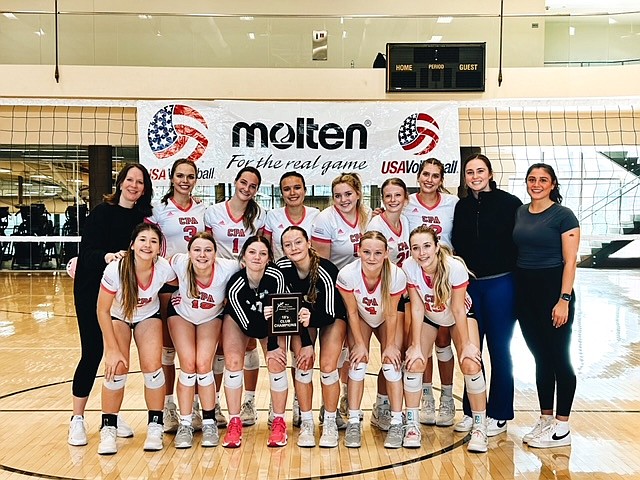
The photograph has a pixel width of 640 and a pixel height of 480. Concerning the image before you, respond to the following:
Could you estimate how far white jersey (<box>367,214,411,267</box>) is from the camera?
3.89m

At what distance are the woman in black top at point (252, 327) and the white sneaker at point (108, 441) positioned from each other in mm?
565

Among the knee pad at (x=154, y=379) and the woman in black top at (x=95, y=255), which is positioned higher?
the woman in black top at (x=95, y=255)

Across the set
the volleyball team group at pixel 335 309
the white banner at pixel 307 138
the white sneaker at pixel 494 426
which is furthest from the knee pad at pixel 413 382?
the white banner at pixel 307 138

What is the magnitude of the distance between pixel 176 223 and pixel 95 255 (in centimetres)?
55

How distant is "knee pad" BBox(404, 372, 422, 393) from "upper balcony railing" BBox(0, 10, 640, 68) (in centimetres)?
810

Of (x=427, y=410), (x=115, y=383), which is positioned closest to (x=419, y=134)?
(x=427, y=410)

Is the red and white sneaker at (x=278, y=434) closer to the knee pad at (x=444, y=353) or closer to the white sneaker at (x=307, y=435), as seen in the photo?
the white sneaker at (x=307, y=435)

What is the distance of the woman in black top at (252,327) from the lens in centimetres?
354

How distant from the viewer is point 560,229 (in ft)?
11.6

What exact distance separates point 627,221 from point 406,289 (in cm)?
1268

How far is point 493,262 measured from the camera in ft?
12.1

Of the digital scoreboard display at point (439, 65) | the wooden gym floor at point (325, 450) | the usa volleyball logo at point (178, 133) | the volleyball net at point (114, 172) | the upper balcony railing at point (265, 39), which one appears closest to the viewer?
the wooden gym floor at point (325, 450)

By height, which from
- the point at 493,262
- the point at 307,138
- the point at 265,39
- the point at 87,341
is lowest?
the point at 87,341

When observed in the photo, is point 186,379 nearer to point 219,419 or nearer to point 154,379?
point 154,379
